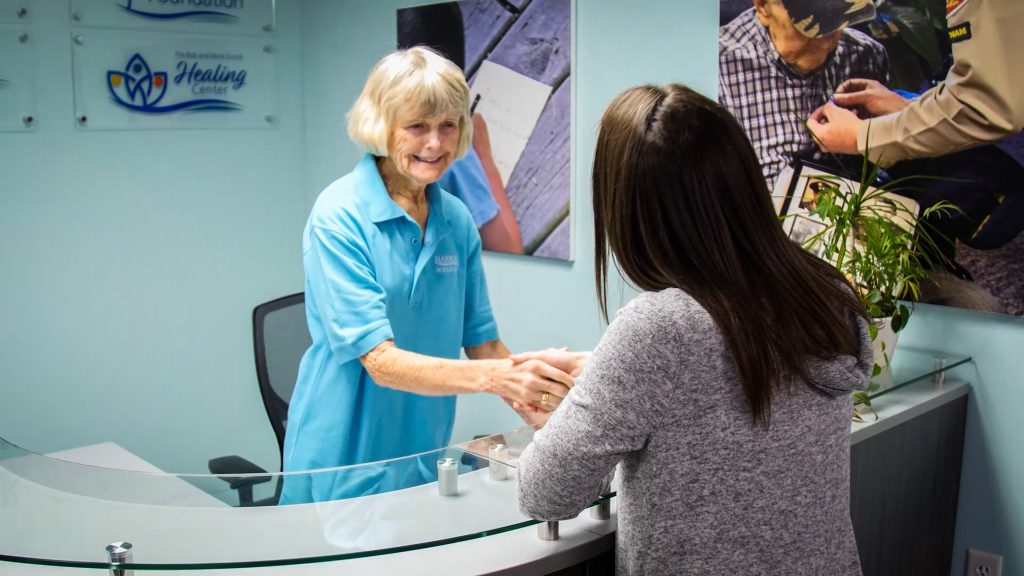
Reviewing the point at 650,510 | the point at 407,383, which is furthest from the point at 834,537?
the point at 407,383

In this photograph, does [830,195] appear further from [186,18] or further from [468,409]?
[186,18]

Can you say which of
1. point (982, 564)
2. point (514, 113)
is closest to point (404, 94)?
point (514, 113)

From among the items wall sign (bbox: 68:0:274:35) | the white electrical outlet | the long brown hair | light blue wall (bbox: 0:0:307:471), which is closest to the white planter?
the white electrical outlet

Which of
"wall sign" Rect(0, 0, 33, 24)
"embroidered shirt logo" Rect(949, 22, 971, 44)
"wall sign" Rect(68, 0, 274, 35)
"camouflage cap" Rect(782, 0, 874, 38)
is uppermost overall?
"wall sign" Rect(68, 0, 274, 35)

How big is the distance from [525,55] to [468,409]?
1.36 metres

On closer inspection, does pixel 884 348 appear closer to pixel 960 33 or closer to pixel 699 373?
pixel 960 33

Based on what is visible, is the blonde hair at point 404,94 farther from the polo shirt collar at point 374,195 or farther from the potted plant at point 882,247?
the potted plant at point 882,247

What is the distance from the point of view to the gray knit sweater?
44.2 inches

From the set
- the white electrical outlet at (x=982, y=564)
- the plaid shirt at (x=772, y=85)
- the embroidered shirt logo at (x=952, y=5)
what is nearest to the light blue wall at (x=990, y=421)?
the white electrical outlet at (x=982, y=564)

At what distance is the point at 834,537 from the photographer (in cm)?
127

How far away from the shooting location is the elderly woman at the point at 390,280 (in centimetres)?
197

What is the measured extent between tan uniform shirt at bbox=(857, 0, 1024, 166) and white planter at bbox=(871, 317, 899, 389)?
415mm

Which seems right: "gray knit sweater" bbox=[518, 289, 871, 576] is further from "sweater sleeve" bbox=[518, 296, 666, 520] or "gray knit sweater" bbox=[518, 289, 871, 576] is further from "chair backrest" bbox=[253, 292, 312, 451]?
"chair backrest" bbox=[253, 292, 312, 451]

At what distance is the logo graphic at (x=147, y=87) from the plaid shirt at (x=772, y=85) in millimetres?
2279
